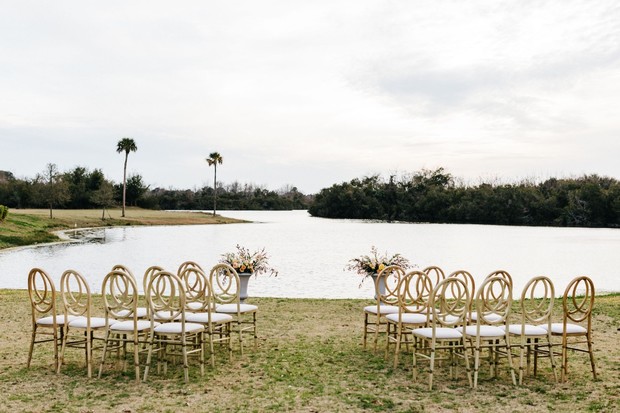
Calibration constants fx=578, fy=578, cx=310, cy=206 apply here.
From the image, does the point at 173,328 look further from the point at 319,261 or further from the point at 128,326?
the point at 319,261

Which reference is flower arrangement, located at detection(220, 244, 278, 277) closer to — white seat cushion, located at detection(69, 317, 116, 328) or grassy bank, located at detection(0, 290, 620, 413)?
grassy bank, located at detection(0, 290, 620, 413)

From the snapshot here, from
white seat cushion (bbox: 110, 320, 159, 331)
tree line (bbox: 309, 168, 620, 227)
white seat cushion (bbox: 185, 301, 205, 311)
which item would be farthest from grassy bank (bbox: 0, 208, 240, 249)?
tree line (bbox: 309, 168, 620, 227)

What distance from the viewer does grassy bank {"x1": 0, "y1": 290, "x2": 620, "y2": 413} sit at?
5.70 meters

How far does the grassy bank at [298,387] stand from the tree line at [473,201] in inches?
3563

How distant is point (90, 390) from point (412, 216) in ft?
377

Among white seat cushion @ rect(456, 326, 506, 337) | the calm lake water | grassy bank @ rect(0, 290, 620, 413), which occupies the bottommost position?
the calm lake water

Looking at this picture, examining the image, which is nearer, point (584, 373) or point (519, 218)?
point (584, 373)

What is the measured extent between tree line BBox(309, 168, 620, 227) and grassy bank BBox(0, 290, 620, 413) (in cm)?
9050

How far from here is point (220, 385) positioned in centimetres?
641

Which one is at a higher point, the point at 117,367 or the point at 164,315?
the point at 164,315

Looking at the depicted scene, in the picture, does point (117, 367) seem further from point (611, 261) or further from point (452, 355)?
point (611, 261)

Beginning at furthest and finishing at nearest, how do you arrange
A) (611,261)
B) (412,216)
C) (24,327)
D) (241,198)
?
(241,198)
(412,216)
(611,261)
(24,327)

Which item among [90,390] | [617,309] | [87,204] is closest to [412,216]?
[87,204]

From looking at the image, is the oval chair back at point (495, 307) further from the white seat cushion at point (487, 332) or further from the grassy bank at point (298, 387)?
the grassy bank at point (298, 387)
